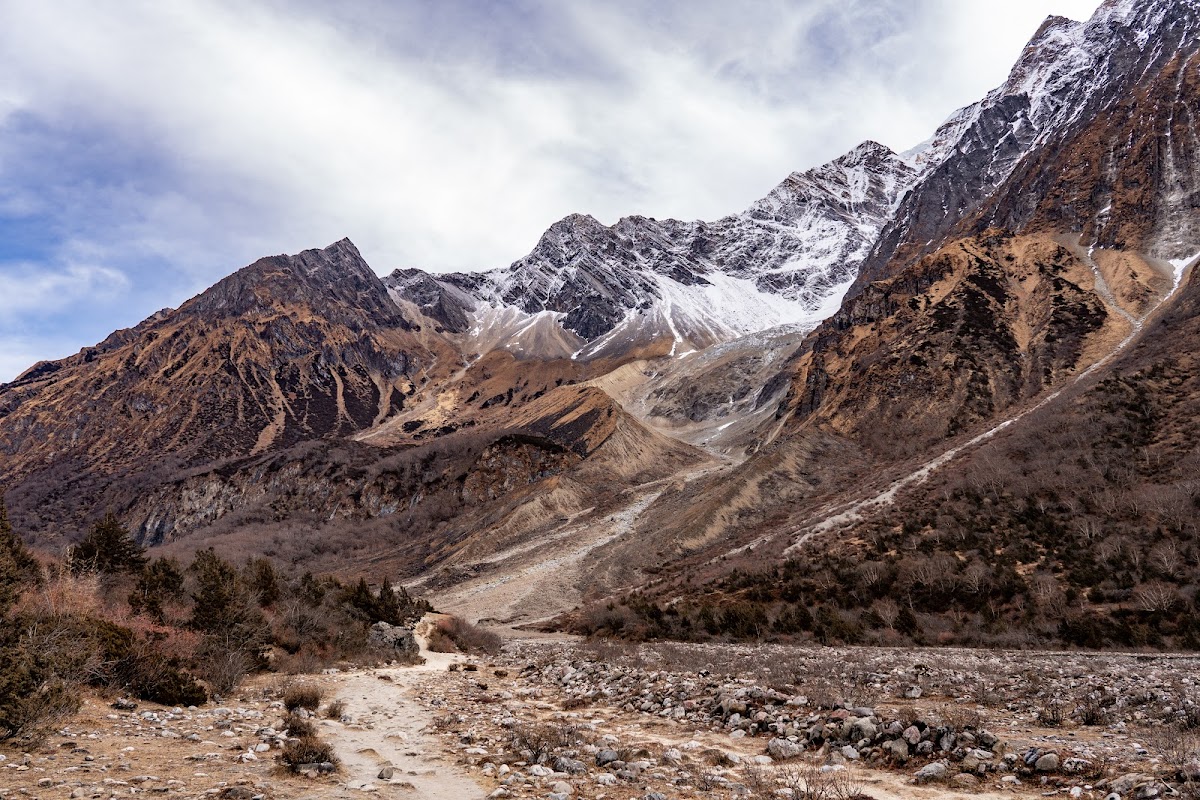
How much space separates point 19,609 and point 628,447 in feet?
288

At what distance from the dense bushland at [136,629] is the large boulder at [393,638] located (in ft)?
1.80

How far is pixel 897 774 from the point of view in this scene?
7625 millimetres

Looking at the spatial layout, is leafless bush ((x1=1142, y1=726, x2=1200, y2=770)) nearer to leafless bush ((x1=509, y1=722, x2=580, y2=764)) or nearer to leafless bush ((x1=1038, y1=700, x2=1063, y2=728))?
leafless bush ((x1=1038, y1=700, x2=1063, y2=728))

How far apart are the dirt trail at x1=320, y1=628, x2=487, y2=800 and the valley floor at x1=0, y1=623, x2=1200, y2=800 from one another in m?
0.06

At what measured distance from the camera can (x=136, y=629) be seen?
582 inches

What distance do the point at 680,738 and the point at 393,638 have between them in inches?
835

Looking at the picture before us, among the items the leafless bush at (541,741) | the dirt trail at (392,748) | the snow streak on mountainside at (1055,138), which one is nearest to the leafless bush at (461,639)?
the dirt trail at (392,748)

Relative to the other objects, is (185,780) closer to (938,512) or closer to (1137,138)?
(938,512)

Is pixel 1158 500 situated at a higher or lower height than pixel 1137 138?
lower

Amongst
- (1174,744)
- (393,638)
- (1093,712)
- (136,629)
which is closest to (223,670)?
(136,629)

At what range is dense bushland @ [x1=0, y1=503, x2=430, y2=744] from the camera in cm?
960

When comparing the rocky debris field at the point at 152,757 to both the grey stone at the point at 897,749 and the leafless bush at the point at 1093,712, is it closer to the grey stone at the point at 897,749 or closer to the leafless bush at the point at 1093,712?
the grey stone at the point at 897,749

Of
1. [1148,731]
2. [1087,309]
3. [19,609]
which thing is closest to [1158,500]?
[1148,731]

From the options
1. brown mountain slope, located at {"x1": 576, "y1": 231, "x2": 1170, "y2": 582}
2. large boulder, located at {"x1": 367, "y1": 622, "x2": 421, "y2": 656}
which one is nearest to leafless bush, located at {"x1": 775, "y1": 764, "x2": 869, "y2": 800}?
large boulder, located at {"x1": 367, "y1": 622, "x2": 421, "y2": 656}
